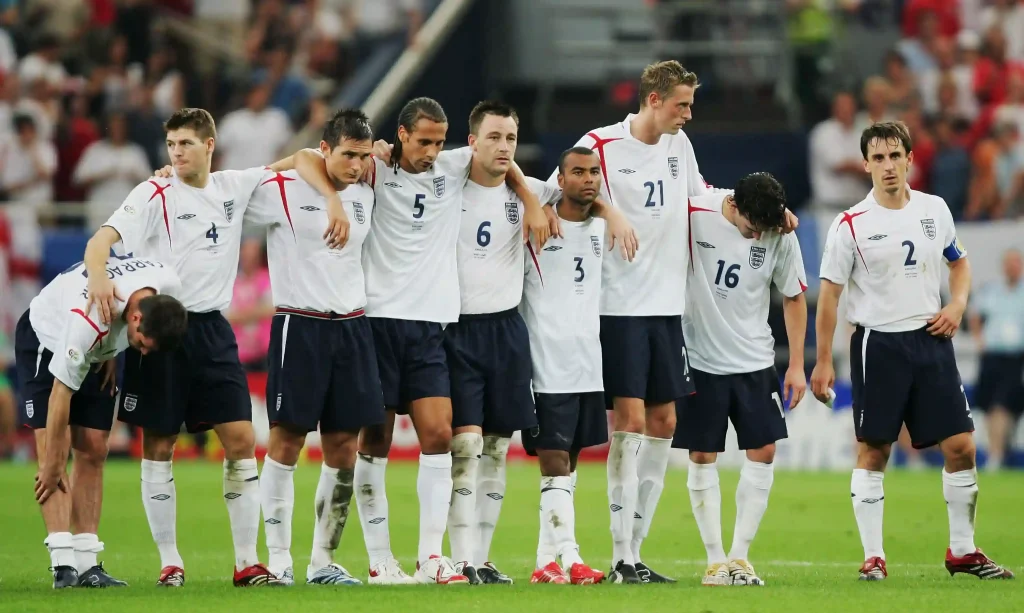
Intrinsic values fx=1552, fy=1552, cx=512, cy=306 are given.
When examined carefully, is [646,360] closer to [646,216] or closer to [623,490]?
[623,490]

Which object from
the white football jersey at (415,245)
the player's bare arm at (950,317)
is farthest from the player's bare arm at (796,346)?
the white football jersey at (415,245)

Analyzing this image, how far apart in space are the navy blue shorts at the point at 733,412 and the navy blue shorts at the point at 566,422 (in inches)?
22.6

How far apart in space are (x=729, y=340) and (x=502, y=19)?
1458cm

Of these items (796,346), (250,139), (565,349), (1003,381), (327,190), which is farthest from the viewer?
(250,139)

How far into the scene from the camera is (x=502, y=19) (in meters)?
23.6

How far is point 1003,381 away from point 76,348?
13756 millimetres

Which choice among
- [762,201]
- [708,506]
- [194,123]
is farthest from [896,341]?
[194,123]

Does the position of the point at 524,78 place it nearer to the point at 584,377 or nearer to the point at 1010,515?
the point at 1010,515

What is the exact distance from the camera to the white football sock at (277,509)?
921cm

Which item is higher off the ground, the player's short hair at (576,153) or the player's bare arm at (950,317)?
the player's short hair at (576,153)

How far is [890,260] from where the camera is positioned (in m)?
9.88

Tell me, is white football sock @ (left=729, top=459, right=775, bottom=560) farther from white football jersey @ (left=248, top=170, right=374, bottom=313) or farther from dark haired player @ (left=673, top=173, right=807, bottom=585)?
white football jersey @ (left=248, top=170, right=374, bottom=313)

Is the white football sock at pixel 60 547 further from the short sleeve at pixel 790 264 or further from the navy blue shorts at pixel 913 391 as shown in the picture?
the navy blue shorts at pixel 913 391

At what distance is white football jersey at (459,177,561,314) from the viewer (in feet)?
31.6
